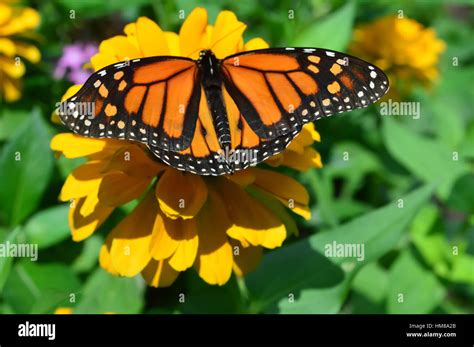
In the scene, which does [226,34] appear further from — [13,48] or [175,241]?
[13,48]

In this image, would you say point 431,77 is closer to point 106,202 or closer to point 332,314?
point 332,314

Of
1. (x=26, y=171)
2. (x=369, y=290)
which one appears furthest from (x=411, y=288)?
(x=26, y=171)

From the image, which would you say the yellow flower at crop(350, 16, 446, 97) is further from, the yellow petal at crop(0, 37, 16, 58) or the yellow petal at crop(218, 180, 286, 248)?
the yellow petal at crop(218, 180, 286, 248)

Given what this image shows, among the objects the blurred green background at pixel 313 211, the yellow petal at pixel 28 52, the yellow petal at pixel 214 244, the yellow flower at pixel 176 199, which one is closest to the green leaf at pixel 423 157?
the blurred green background at pixel 313 211

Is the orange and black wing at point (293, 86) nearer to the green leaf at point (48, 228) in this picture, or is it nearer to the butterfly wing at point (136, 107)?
the butterfly wing at point (136, 107)

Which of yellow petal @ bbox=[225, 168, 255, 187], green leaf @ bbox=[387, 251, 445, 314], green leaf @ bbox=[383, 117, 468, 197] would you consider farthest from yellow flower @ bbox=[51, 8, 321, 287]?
green leaf @ bbox=[383, 117, 468, 197]
